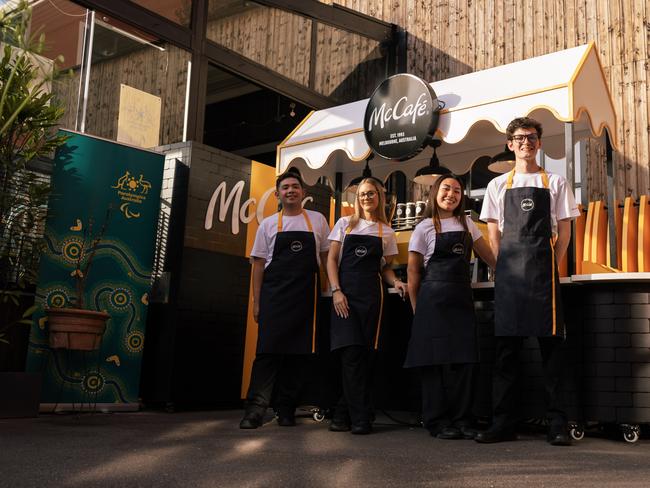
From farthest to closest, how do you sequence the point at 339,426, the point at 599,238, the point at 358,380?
the point at 599,238 → the point at 339,426 → the point at 358,380

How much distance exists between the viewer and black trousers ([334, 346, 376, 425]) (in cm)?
416

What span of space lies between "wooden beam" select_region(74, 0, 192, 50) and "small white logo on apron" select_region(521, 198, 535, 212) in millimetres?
3951

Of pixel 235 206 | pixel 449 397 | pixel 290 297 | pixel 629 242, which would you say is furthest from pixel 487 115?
pixel 235 206

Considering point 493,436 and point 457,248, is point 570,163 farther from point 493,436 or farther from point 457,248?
point 493,436

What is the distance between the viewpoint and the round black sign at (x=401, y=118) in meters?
4.96

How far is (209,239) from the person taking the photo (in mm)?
6430

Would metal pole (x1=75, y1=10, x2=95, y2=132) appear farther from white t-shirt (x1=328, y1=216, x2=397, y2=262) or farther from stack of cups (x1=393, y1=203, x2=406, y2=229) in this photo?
stack of cups (x1=393, y1=203, x2=406, y2=229)

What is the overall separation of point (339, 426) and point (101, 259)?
2530mm

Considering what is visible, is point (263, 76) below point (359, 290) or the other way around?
the other way around

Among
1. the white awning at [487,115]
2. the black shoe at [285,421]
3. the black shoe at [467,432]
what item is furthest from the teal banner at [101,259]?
the black shoe at [467,432]

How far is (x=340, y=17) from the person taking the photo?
8.32m

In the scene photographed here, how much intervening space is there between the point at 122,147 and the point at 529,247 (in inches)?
139

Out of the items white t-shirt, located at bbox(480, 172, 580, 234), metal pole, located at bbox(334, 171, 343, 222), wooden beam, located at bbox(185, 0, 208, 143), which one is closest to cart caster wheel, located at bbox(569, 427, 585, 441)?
white t-shirt, located at bbox(480, 172, 580, 234)

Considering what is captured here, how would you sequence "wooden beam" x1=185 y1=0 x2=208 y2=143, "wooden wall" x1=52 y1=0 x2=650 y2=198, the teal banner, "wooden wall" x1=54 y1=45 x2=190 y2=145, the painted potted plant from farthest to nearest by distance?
1. "wooden beam" x1=185 y1=0 x2=208 y2=143
2. "wooden wall" x1=52 y1=0 x2=650 y2=198
3. "wooden wall" x1=54 y1=45 x2=190 y2=145
4. the teal banner
5. the painted potted plant
